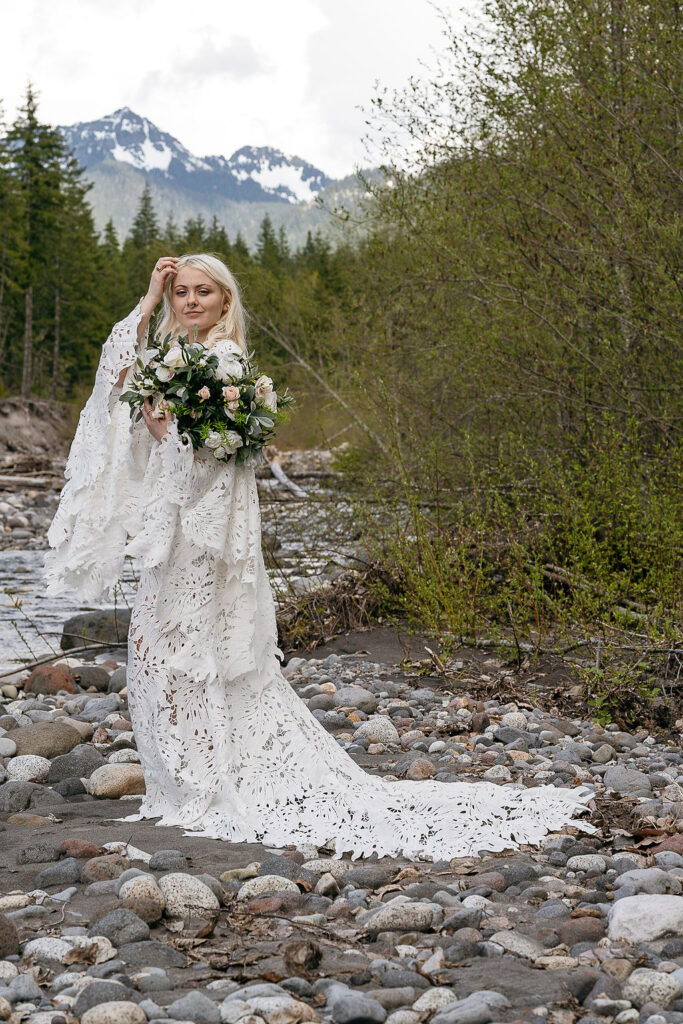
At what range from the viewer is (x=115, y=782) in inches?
217

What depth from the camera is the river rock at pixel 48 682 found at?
26.9 ft

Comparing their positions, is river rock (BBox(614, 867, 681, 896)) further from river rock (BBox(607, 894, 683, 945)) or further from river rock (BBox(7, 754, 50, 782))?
river rock (BBox(7, 754, 50, 782))

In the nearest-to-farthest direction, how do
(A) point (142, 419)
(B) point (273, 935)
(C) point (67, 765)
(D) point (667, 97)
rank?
1. (B) point (273, 935)
2. (A) point (142, 419)
3. (C) point (67, 765)
4. (D) point (667, 97)

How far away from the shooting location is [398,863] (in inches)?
176

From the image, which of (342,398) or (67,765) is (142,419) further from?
(342,398)

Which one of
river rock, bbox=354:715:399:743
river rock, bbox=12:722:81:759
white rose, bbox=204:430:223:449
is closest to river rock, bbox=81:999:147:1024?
white rose, bbox=204:430:223:449

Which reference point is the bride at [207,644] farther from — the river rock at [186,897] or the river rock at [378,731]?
the river rock at [378,731]

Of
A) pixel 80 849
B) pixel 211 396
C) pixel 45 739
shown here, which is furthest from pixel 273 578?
pixel 80 849

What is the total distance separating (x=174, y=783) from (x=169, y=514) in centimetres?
125

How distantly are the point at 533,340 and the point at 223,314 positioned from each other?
4823mm

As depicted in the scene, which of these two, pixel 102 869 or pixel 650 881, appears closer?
pixel 650 881

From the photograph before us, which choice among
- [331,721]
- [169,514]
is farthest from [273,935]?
[331,721]

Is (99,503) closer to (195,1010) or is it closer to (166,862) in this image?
(166,862)

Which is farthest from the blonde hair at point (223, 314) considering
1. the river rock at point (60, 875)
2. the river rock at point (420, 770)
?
the river rock at point (60, 875)
